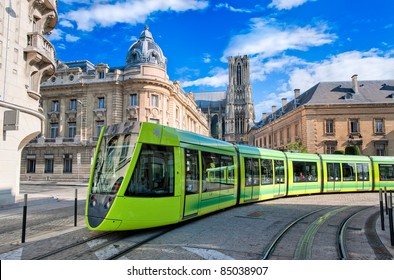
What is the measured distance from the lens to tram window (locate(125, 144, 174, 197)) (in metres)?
7.03

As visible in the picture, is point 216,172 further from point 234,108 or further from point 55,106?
point 234,108

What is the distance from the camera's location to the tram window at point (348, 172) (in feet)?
64.0

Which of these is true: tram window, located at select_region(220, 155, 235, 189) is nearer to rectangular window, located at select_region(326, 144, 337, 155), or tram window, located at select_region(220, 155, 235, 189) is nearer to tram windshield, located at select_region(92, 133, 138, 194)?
tram windshield, located at select_region(92, 133, 138, 194)

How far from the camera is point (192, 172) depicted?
349 inches

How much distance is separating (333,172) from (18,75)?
63.4ft

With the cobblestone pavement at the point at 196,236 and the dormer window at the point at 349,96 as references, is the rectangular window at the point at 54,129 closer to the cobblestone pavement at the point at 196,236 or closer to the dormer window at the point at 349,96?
the cobblestone pavement at the point at 196,236

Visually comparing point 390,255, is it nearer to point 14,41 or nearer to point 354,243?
point 354,243

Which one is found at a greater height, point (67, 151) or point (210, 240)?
point (67, 151)

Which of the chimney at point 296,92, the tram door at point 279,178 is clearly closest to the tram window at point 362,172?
the tram door at point 279,178

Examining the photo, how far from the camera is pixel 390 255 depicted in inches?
242

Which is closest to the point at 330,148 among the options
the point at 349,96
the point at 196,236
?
the point at 349,96

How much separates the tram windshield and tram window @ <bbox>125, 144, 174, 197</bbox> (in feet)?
1.00
